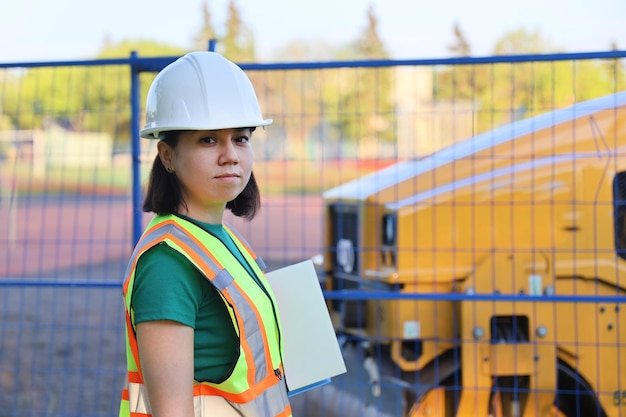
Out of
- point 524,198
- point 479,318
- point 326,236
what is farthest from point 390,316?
point 326,236

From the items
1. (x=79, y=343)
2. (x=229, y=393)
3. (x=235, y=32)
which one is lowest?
(x=79, y=343)

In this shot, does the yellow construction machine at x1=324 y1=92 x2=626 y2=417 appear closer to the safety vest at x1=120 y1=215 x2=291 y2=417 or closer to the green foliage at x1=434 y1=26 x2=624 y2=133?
the green foliage at x1=434 y1=26 x2=624 y2=133

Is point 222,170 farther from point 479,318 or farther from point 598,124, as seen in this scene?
point 598,124

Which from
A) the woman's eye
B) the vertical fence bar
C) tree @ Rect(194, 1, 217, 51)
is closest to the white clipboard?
the woman's eye

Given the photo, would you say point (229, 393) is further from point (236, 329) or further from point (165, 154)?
point (165, 154)

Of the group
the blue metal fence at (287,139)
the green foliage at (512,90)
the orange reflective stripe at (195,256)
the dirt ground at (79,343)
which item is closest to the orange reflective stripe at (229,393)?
the orange reflective stripe at (195,256)

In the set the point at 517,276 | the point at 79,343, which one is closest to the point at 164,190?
the point at 517,276

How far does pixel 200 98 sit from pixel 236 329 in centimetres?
55

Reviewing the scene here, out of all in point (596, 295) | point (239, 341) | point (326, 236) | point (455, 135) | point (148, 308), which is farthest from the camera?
point (326, 236)

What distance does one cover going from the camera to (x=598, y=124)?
3906 mm

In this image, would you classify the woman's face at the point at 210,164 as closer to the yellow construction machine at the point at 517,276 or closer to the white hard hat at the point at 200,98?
the white hard hat at the point at 200,98

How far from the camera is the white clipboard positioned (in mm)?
2188

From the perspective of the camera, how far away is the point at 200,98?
5.86 ft

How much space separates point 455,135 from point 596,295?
1213 mm
